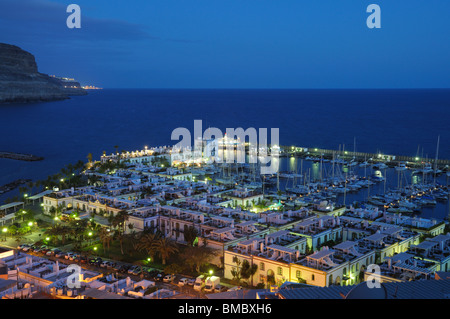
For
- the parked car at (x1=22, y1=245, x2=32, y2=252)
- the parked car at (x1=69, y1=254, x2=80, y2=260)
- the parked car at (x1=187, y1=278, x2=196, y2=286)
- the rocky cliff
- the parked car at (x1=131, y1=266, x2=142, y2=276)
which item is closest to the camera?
the parked car at (x1=187, y1=278, x2=196, y2=286)

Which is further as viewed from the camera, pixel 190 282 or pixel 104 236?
pixel 104 236

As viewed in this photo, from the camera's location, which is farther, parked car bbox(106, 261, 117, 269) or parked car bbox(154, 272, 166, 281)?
parked car bbox(106, 261, 117, 269)

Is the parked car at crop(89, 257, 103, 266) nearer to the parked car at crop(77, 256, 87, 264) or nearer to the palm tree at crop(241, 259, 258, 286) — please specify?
the parked car at crop(77, 256, 87, 264)

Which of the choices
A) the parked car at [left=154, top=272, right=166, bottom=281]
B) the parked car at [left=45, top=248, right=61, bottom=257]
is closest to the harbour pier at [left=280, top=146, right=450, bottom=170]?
the parked car at [left=154, top=272, right=166, bottom=281]

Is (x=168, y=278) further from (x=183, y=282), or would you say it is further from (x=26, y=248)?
(x=26, y=248)

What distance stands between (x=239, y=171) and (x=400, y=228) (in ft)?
90.6

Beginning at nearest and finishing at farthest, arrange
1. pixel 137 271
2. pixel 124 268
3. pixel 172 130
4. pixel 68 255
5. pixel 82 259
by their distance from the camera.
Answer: pixel 137 271 < pixel 124 268 < pixel 82 259 < pixel 68 255 < pixel 172 130

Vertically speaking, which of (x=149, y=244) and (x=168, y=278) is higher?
(x=149, y=244)

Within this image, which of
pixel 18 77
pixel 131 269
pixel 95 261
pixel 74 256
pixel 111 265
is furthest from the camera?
pixel 18 77

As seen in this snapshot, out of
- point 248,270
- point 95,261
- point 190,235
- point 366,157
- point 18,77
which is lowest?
point 95,261

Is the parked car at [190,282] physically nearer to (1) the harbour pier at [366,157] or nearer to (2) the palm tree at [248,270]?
(2) the palm tree at [248,270]

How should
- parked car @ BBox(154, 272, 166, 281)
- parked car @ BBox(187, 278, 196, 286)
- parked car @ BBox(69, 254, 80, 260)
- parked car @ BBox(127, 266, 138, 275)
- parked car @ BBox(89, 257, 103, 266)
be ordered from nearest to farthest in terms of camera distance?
parked car @ BBox(187, 278, 196, 286) < parked car @ BBox(154, 272, 166, 281) < parked car @ BBox(127, 266, 138, 275) < parked car @ BBox(89, 257, 103, 266) < parked car @ BBox(69, 254, 80, 260)

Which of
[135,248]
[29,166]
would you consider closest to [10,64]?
[29,166]

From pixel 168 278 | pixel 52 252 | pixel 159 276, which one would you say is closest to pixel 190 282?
pixel 168 278
